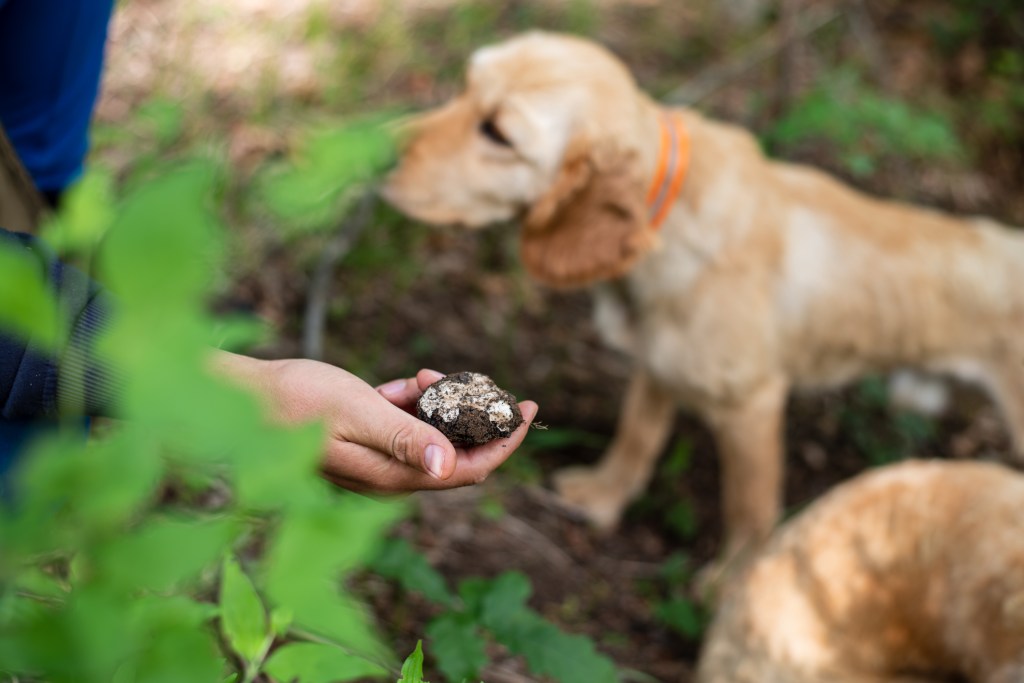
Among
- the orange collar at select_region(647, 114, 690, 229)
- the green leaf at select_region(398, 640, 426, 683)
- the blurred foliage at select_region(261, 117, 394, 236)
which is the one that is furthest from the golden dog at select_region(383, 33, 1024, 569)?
the green leaf at select_region(398, 640, 426, 683)

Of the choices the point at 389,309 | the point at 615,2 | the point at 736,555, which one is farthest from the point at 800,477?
the point at 615,2

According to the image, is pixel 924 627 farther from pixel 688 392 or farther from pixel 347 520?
pixel 347 520

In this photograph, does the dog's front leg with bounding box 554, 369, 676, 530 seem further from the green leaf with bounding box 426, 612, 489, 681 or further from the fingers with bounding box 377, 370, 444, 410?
the fingers with bounding box 377, 370, 444, 410

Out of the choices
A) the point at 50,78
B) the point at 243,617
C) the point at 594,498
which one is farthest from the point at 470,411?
the point at 594,498

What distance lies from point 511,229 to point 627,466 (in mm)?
1514

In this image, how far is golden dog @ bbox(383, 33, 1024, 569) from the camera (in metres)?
3.00

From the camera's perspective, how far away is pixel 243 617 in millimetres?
1193

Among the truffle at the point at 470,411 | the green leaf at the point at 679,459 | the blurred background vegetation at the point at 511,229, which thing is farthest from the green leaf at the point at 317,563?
the green leaf at the point at 679,459

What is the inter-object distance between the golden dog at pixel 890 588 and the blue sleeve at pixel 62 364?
1664 millimetres

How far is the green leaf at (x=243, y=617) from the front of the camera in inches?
46.7

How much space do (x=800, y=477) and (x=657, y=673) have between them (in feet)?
5.42

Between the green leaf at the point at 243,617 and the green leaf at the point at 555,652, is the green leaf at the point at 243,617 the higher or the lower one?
the higher one

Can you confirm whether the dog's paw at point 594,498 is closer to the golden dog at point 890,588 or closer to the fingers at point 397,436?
the golden dog at point 890,588

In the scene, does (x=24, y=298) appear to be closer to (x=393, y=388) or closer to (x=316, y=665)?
(x=316, y=665)
